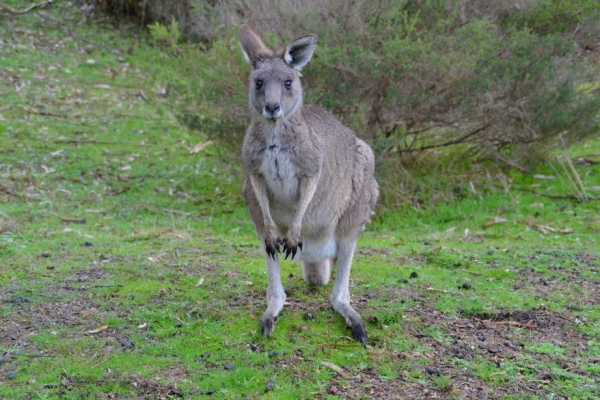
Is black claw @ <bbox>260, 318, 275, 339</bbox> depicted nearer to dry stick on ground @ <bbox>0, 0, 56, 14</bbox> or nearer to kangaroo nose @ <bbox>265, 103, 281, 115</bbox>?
kangaroo nose @ <bbox>265, 103, 281, 115</bbox>

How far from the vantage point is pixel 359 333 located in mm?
4203

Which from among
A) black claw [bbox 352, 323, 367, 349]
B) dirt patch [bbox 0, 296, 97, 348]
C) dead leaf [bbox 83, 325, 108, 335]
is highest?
black claw [bbox 352, 323, 367, 349]

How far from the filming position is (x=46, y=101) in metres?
10.9

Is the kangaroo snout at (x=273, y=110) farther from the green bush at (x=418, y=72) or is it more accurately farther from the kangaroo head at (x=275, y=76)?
the green bush at (x=418, y=72)

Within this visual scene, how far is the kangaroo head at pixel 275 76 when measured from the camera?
4160mm

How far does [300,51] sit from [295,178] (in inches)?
32.1

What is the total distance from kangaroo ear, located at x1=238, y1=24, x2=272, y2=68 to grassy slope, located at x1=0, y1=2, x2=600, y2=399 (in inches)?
63.0

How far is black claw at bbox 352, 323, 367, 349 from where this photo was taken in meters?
4.15

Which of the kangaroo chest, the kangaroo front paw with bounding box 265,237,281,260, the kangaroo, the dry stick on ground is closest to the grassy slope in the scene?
the kangaroo

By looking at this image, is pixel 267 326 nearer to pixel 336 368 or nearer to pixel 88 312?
pixel 336 368

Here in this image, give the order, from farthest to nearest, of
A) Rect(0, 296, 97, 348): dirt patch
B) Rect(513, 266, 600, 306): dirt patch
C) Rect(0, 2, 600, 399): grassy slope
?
Rect(513, 266, 600, 306): dirt patch, Rect(0, 296, 97, 348): dirt patch, Rect(0, 2, 600, 399): grassy slope

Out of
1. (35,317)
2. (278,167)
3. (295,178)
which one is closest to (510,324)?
(295,178)

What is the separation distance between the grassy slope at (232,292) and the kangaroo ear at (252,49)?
1.60 m

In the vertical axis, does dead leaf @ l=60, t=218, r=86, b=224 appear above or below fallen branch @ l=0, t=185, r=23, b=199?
above
